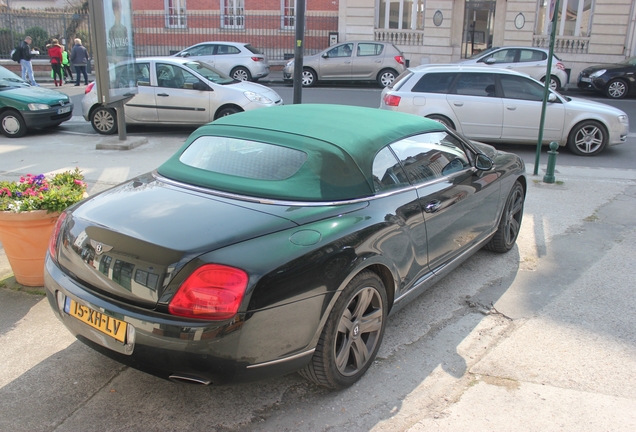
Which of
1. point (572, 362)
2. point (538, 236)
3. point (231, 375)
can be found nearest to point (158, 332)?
point (231, 375)

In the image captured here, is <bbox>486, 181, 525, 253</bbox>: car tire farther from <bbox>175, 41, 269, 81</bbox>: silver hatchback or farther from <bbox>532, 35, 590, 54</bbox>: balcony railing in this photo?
<bbox>532, 35, 590, 54</bbox>: balcony railing

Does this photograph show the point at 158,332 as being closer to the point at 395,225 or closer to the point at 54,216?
the point at 395,225

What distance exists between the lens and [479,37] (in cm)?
2503

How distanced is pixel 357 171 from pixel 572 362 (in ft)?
6.05

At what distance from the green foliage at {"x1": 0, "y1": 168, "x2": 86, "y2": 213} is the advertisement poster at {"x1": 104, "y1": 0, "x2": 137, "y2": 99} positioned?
5.02 m

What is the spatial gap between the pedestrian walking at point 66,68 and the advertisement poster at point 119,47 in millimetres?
12142

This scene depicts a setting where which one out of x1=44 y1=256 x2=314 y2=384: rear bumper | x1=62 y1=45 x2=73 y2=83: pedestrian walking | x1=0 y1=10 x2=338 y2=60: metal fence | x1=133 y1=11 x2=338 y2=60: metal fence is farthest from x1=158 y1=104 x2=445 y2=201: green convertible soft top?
x1=133 y1=11 x2=338 y2=60: metal fence

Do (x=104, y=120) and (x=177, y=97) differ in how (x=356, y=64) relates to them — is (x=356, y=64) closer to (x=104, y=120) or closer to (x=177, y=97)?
(x=177, y=97)

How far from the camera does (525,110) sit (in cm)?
1003

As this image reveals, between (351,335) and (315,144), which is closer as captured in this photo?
(351,335)

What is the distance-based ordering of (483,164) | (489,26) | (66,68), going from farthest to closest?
(489,26)
(66,68)
(483,164)

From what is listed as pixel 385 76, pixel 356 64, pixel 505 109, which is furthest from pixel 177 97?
pixel 385 76

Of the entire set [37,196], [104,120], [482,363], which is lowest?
[482,363]

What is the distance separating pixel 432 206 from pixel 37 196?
297 cm
